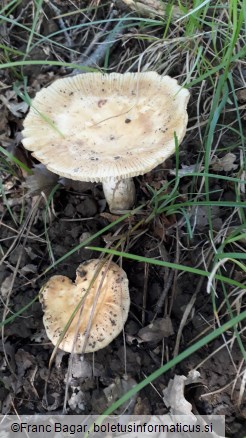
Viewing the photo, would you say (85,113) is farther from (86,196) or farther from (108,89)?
(86,196)

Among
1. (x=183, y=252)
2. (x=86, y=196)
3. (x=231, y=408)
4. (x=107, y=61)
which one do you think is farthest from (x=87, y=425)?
(x=107, y=61)

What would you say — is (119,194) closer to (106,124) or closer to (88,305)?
(106,124)

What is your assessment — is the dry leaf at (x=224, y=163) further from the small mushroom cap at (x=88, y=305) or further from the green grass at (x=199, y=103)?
the small mushroom cap at (x=88, y=305)

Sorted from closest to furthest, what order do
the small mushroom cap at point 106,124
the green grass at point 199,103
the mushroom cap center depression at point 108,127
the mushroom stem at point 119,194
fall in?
the small mushroom cap at point 106,124 → the mushroom cap center depression at point 108,127 → the green grass at point 199,103 → the mushroom stem at point 119,194

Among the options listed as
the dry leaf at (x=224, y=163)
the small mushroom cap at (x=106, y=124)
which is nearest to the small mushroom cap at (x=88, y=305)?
the small mushroom cap at (x=106, y=124)

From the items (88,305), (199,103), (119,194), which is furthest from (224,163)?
(88,305)

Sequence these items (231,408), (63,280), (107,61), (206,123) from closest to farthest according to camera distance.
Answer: (231,408) < (63,280) < (206,123) < (107,61)

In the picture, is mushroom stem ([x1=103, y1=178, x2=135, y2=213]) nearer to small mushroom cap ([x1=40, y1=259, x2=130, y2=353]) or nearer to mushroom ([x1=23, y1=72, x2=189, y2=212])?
mushroom ([x1=23, y1=72, x2=189, y2=212])
